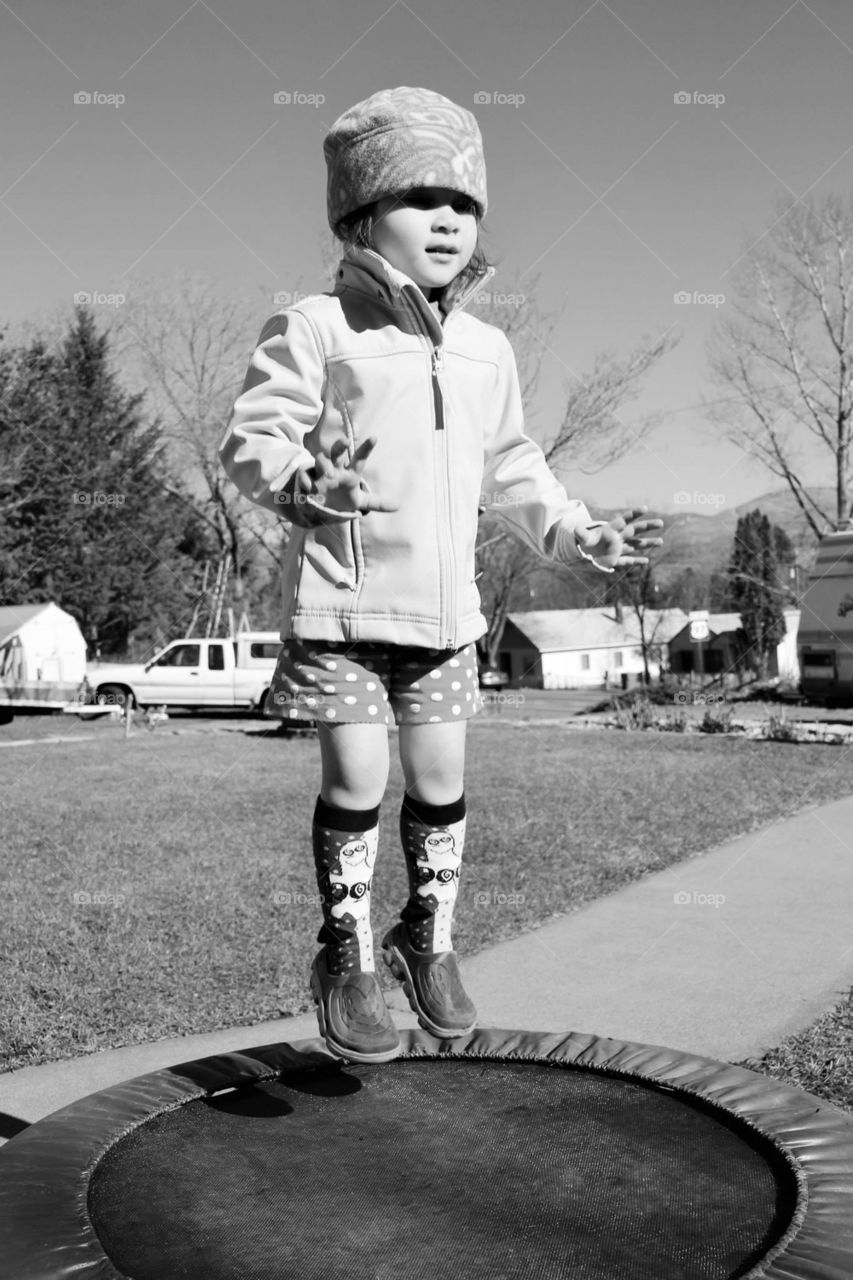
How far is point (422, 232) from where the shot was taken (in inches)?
79.7

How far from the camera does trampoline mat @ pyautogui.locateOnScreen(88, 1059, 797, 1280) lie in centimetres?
153

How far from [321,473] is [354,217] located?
635 mm

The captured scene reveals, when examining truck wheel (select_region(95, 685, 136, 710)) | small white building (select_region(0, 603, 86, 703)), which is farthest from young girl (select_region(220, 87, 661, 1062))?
truck wheel (select_region(95, 685, 136, 710))

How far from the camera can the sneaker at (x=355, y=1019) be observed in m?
1.94

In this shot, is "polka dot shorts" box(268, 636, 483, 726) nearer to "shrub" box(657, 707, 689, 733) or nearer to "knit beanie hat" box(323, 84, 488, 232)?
"knit beanie hat" box(323, 84, 488, 232)

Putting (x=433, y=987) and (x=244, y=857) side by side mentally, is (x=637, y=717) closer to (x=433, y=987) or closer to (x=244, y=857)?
(x=244, y=857)

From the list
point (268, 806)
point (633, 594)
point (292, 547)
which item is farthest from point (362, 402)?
point (633, 594)

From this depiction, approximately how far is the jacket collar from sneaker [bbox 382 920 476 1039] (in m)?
1.12

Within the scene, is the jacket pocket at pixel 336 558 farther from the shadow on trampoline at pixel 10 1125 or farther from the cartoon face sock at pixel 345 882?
the shadow on trampoline at pixel 10 1125

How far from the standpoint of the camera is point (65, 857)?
555 centimetres

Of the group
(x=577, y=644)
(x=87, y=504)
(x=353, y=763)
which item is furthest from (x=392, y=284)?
(x=577, y=644)

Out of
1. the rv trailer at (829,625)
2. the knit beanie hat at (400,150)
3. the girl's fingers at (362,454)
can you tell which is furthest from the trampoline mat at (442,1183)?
the rv trailer at (829,625)

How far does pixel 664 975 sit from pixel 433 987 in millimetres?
1722

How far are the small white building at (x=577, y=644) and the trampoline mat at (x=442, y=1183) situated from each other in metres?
48.0
